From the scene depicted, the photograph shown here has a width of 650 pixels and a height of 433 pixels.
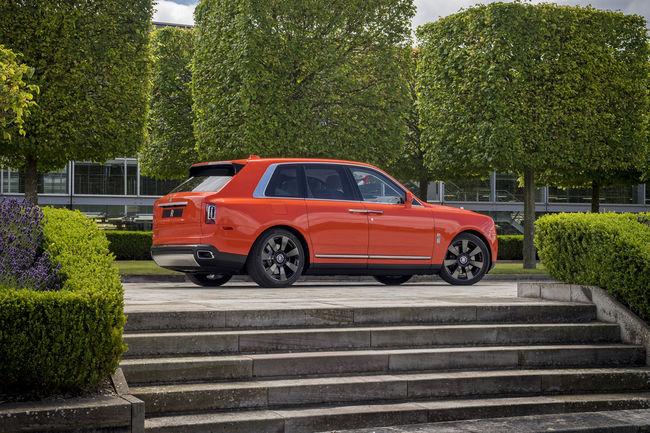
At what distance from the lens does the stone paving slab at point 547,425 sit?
20.9 feet

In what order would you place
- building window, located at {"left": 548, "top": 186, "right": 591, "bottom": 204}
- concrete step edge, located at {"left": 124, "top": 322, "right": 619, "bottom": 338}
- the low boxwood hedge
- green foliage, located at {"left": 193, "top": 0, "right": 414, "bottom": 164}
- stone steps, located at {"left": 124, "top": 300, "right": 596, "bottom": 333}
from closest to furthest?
concrete step edge, located at {"left": 124, "top": 322, "right": 619, "bottom": 338}
stone steps, located at {"left": 124, "top": 300, "right": 596, "bottom": 333}
green foliage, located at {"left": 193, "top": 0, "right": 414, "bottom": 164}
the low boxwood hedge
building window, located at {"left": 548, "top": 186, "right": 591, "bottom": 204}

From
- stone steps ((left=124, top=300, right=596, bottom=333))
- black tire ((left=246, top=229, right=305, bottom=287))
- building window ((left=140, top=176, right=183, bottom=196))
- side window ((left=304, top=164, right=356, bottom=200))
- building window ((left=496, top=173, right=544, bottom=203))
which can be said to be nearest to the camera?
stone steps ((left=124, top=300, right=596, bottom=333))

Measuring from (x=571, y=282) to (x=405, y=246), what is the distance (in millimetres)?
3299

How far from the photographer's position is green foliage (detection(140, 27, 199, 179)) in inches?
1258

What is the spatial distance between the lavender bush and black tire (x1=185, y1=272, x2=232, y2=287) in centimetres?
519

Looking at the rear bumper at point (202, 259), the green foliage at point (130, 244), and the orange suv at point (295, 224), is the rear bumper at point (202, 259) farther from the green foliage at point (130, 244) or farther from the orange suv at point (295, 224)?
the green foliage at point (130, 244)

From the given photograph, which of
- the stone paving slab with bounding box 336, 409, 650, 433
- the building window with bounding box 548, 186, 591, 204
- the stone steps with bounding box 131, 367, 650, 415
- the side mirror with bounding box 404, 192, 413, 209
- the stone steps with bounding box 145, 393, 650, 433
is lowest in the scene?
the stone paving slab with bounding box 336, 409, 650, 433

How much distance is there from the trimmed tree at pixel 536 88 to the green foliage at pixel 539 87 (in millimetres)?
28

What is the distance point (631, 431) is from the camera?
6574mm

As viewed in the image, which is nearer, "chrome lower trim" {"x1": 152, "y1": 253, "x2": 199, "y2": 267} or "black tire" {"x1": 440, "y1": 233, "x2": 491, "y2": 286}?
"chrome lower trim" {"x1": 152, "y1": 253, "x2": 199, "y2": 267}

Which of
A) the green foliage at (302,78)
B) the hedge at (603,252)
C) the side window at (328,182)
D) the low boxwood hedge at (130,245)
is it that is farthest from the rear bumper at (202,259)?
the low boxwood hedge at (130,245)

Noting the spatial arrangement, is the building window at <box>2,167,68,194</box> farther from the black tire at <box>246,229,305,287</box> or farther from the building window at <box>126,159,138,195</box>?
A: the black tire at <box>246,229,305,287</box>

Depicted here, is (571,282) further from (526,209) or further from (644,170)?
(644,170)

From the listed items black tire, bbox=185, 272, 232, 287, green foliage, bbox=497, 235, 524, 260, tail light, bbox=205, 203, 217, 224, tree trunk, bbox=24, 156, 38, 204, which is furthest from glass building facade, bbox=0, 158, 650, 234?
tail light, bbox=205, 203, 217, 224
